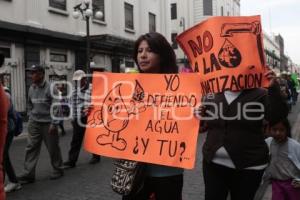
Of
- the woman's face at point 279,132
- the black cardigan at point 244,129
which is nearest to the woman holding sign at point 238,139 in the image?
the black cardigan at point 244,129

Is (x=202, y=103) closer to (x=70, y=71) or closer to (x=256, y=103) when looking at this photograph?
(x=256, y=103)

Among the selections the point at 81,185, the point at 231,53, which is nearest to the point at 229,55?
the point at 231,53

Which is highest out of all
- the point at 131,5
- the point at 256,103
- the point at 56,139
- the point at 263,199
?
the point at 131,5

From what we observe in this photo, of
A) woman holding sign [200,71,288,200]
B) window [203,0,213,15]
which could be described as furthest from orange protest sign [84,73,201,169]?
window [203,0,213,15]

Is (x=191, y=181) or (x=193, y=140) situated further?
(x=191, y=181)

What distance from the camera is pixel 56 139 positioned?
295 inches

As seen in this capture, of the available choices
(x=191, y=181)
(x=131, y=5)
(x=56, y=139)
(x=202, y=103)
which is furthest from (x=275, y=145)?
(x=131, y=5)

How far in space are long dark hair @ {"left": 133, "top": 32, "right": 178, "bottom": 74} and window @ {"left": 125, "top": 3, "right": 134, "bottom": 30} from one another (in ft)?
84.9

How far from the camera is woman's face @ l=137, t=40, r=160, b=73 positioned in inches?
124

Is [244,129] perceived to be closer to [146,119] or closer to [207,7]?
[146,119]

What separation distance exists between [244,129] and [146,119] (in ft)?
2.40

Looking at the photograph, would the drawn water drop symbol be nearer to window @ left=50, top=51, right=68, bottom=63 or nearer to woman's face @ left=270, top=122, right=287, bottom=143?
woman's face @ left=270, top=122, right=287, bottom=143

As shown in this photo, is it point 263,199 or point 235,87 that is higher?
point 235,87

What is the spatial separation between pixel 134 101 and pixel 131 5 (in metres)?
26.6
